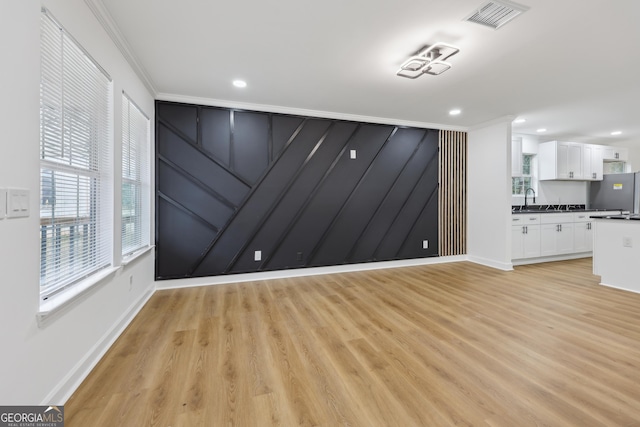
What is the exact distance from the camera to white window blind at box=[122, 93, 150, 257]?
8.61ft

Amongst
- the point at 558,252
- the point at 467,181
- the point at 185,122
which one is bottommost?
the point at 558,252

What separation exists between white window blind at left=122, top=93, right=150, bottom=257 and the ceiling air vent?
3.19 meters

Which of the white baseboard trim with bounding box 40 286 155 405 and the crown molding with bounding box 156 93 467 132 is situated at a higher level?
the crown molding with bounding box 156 93 467 132

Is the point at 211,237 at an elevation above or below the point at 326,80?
below

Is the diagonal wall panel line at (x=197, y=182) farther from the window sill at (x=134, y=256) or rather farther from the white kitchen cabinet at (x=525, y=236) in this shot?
the white kitchen cabinet at (x=525, y=236)

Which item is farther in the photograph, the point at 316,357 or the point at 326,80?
the point at 326,80

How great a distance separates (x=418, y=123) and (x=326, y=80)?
2.44 metres

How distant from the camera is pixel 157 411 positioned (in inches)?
57.7

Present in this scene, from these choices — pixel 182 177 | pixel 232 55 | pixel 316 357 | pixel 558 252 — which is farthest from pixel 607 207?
pixel 182 177

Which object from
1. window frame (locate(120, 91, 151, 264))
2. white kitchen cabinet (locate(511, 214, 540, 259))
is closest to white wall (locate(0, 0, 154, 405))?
window frame (locate(120, 91, 151, 264))

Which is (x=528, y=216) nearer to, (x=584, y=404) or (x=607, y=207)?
(x=607, y=207)

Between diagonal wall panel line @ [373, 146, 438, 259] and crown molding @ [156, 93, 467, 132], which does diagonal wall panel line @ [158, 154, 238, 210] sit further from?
diagonal wall panel line @ [373, 146, 438, 259]

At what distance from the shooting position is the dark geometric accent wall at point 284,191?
12.1 ft

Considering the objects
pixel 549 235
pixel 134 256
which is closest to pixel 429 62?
pixel 134 256
